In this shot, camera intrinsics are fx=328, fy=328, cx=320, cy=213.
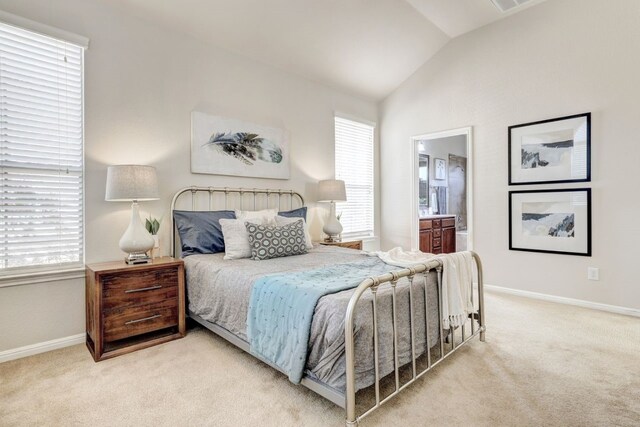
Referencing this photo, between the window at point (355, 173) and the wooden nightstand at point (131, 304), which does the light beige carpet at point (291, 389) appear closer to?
the wooden nightstand at point (131, 304)

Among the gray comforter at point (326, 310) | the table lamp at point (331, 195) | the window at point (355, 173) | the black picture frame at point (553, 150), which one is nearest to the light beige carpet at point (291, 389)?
the gray comforter at point (326, 310)

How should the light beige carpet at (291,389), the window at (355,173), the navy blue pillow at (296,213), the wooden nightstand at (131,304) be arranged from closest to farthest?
the light beige carpet at (291,389) → the wooden nightstand at (131,304) → the navy blue pillow at (296,213) → the window at (355,173)

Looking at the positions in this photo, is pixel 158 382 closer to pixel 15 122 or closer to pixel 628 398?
pixel 15 122

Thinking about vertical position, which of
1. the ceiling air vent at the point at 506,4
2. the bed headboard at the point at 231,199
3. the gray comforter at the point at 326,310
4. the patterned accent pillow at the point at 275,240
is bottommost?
the gray comforter at the point at 326,310

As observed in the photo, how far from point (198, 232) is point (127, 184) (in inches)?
28.9

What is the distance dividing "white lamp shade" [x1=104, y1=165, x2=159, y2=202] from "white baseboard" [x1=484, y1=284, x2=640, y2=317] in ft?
13.2

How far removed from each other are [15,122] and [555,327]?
4656mm

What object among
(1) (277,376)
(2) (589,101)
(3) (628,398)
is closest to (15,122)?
(1) (277,376)

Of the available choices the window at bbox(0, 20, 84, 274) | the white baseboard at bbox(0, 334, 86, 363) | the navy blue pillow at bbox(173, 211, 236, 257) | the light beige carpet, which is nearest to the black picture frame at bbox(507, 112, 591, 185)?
the light beige carpet

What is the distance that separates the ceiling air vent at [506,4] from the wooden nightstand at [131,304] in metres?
4.24

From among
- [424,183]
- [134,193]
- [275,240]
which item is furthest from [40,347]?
[424,183]

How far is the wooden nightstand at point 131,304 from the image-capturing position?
92.2 inches

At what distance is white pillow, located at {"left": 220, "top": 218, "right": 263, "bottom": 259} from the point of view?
112 inches

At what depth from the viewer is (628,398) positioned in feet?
6.07
